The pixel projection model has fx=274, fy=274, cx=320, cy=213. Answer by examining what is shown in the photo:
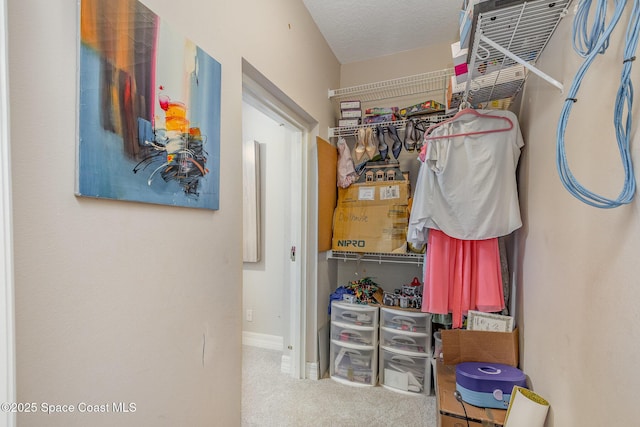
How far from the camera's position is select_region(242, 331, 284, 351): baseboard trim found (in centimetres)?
265

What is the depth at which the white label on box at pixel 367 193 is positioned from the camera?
87.4 inches

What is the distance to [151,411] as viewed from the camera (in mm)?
894

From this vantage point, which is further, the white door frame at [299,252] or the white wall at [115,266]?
the white door frame at [299,252]

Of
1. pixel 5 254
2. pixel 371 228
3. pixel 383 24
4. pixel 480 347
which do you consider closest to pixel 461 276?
pixel 480 347

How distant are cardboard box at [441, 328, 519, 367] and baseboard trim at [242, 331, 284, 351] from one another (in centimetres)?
162

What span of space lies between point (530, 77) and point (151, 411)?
7.00 ft

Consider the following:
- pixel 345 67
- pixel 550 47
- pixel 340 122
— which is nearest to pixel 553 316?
pixel 550 47

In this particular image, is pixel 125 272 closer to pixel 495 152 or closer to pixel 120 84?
pixel 120 84

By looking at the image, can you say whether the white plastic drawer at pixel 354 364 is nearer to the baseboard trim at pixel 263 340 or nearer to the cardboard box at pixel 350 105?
the baseboard trim at pixel 263 340

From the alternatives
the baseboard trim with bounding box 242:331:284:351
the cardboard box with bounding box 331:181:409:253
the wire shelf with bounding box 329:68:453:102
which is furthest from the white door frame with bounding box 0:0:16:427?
the baseboard trim with bounding box 242:331:284:351

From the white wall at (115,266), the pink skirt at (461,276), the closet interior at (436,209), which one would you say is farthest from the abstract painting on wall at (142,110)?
the pink skirt at (461,276)

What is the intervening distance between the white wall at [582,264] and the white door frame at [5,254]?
4.32 feet

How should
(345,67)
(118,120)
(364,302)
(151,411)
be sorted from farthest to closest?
(345,67), (364,302), (151,411), (118,120)

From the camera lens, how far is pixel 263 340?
106 inches
